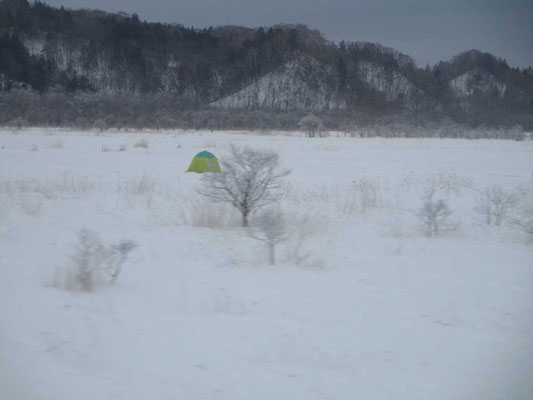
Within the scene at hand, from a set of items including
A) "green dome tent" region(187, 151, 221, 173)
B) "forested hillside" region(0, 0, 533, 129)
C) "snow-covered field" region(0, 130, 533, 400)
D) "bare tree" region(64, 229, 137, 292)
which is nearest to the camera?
"snow-covered field" region(0, 130, 533, 400)

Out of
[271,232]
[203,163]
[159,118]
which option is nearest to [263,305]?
[271,232]

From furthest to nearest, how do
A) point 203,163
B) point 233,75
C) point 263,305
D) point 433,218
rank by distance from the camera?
point 233,75 < point 203,163 < point 433,218 < point 263,305

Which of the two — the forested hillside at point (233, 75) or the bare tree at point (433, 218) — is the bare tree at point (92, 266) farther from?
the forested hillside at point (233, 75)

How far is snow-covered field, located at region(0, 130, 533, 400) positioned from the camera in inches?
157

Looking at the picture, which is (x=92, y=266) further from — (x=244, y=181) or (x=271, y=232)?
(x=244, y=181)

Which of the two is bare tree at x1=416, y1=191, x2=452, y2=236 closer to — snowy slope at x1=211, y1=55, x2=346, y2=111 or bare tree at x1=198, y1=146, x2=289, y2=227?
bare tree at x1=198, y1=146, x2=289, y2=227

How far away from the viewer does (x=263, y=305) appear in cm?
540

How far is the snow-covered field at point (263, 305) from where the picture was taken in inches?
157

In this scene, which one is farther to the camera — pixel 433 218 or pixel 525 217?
pixel 525 217

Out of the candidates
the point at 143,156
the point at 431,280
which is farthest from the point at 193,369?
the point at 143,156

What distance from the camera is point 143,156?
814 inches

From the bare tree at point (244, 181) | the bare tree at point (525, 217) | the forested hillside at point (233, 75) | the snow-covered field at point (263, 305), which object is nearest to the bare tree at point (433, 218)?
the snow-covered field at point (263, 305)

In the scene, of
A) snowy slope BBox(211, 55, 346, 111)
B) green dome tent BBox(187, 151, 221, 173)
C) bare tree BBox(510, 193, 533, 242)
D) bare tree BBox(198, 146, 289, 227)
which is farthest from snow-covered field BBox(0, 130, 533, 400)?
snowy slope BBox(211, 55, 346, 111)

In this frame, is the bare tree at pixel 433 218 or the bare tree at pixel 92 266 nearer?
the bare tree at pixel 92 266
